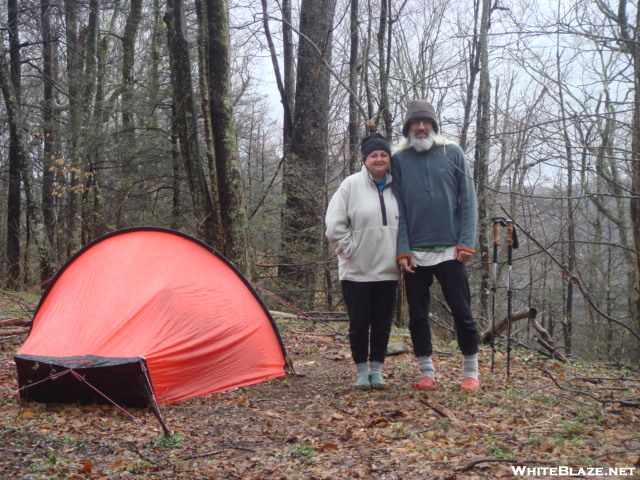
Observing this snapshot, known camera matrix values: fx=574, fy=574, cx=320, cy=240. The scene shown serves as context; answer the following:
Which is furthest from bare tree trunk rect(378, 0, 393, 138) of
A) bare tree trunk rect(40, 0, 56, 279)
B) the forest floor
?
bare tree trunk rect(40, 0, 56, 279)

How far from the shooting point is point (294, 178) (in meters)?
10.4

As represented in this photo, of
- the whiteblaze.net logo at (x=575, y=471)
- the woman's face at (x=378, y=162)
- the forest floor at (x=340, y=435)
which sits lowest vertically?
the forest floor at (x=340, y=435)

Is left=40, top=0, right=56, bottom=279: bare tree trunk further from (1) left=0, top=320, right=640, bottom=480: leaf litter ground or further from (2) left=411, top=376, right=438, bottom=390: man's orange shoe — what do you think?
(2) left=411, top=376, right=438, bottom=390: man's orange shoe

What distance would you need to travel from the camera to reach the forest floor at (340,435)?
284cm

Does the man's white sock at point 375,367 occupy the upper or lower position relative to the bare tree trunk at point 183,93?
lower

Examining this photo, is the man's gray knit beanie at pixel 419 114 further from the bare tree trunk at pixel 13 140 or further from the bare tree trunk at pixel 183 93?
the bare tree trunk at pixel 13 140

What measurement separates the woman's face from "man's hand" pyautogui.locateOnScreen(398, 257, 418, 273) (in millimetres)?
703

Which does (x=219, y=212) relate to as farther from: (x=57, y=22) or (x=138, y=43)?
(x=138, y=43)

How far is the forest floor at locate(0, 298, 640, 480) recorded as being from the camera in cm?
284

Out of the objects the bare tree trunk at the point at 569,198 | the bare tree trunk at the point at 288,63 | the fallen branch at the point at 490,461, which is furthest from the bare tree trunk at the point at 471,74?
the fallen branch at the point at 490,461

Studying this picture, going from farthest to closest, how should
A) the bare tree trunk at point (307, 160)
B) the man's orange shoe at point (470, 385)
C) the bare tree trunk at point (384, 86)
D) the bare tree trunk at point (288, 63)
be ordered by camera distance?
1. the bare tree trunk at point (288, 63)
2. the bare tree trunk at point (307, 160)
3. the bare tree trunk at point (384, 86)
4. the man's orange shoe at point (470, 385)

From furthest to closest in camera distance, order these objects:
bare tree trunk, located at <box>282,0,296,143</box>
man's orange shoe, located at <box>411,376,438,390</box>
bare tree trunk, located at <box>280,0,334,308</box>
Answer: bare tree trunk, located at <box>282,0,296,143</box>
bare tree trunk, located at <box>280,0,334,308</box>
man's orange shoe, located at <box>411,376,438,390</box>

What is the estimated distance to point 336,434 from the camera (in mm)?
3557

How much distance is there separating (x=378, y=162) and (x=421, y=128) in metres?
0.41
